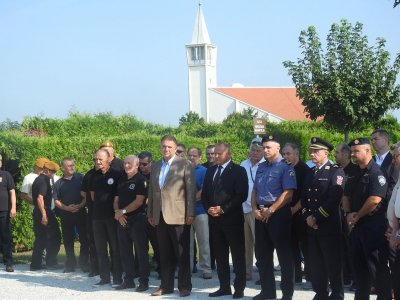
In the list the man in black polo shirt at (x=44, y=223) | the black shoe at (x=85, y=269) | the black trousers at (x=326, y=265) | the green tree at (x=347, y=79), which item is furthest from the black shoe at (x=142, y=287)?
the green tree at (x=347, y=79)

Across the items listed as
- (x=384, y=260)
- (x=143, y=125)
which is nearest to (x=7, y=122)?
(x=143, y=125)

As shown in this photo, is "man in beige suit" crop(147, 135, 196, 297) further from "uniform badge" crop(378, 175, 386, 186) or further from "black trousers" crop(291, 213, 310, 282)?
"uniform badge" crop(378, 175, 386, 186)

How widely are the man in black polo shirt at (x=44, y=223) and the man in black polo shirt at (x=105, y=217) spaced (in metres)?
1.70

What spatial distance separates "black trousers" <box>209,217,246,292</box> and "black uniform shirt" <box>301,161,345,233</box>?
1250 millimetres

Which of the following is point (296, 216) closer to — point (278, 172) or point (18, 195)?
point (278, 172)

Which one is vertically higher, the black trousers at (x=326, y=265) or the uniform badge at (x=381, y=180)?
the uniform badge at (x=381, y=180)

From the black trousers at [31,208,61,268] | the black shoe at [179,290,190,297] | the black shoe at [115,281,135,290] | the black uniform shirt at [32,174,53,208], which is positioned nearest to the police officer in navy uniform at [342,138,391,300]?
the black shoe at [179,290,190,297]

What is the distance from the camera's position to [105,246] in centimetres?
1008

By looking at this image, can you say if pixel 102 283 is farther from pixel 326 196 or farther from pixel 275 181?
pixel 326 196

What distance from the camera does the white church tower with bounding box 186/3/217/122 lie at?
109 m

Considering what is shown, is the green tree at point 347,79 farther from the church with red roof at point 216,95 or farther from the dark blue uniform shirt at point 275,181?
the church with red roof at point 216,95

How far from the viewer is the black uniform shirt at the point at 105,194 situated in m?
9.86

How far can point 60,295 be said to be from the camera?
9.12 metres

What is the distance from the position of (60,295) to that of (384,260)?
4411mm
